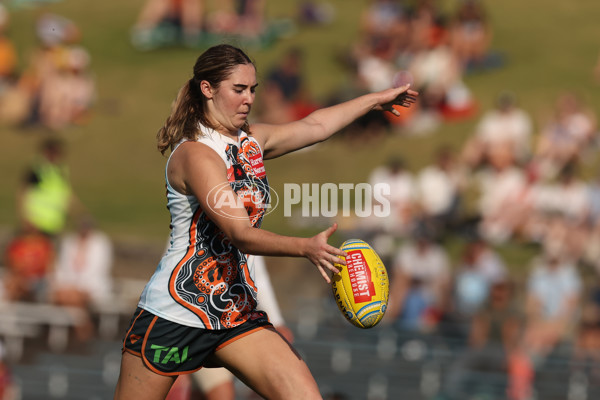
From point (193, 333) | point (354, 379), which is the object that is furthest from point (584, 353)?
point (193, 333)

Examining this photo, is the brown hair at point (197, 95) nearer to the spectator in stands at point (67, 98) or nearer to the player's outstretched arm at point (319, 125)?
the player's outstretched arm at point (319, 125)

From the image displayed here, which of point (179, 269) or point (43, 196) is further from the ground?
point (43, 196)

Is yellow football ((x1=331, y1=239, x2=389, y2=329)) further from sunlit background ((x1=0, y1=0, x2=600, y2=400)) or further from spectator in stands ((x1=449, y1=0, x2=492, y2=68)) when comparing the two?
spectator in stands ((x1=449, y1=0, x2=492, y2=68))

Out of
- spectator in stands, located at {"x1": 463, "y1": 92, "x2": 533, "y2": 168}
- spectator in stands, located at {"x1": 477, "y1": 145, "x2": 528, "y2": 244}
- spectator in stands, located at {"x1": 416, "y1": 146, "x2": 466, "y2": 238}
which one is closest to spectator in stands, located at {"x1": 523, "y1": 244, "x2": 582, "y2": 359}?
spectator in stands, located at {"x1": 477, "y1": 145, "x2": 528, "y2": 244}

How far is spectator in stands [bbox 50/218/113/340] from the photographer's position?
1160 cm

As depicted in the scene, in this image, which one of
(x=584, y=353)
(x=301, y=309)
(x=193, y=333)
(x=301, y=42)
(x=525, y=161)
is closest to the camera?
(x=193, y=333)

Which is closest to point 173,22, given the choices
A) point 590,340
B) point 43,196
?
point 43,196

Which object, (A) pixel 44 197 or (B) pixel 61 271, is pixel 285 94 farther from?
(B) pixel 61 271

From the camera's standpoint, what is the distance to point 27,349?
11602mm

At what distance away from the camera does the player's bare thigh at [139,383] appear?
13.8 ft

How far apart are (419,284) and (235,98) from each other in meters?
6.91

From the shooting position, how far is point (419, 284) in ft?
35.6

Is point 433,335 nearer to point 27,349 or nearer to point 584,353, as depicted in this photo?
point 584,353

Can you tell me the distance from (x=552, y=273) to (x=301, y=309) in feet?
9.62
